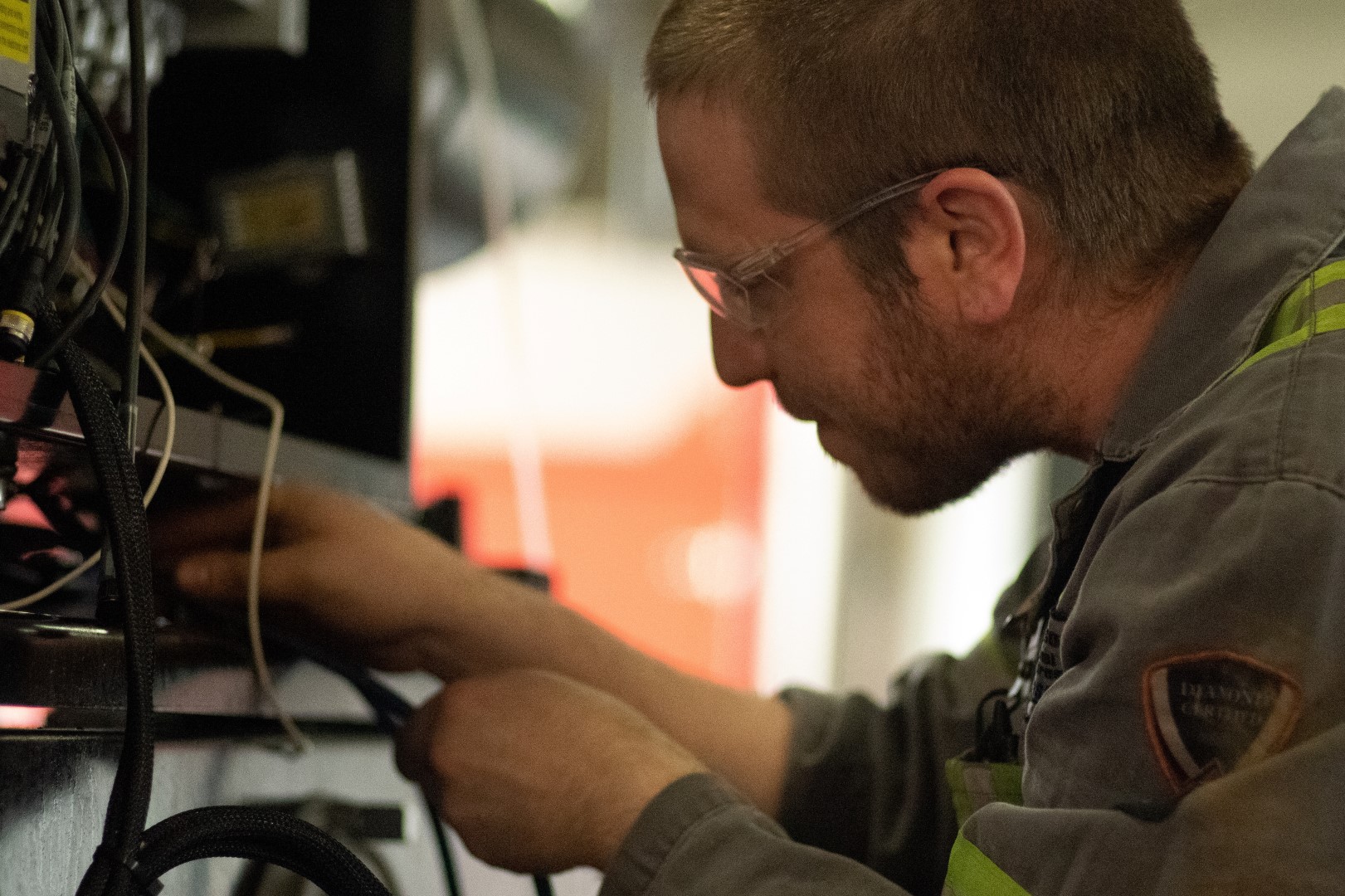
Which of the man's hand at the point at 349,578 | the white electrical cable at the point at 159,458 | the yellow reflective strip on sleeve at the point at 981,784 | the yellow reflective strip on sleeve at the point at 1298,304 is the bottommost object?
the yellow reflective strip on sleeve at the point at 981,784

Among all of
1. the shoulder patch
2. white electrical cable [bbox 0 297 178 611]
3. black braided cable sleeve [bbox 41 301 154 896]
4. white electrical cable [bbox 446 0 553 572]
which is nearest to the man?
the shoulder patch

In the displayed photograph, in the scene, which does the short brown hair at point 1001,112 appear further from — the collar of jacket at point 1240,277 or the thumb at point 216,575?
the thumb at point 216,575

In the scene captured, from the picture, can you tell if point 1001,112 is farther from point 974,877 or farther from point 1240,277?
point 974,877

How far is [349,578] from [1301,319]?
0.61 meters

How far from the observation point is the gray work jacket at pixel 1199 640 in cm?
50

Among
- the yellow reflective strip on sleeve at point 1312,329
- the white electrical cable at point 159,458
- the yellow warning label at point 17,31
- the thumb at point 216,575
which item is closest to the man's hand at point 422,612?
the thumb at point 216,575

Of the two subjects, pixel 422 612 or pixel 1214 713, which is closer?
pixel 1214 713

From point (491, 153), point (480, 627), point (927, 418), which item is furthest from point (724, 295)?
point (491, 153)

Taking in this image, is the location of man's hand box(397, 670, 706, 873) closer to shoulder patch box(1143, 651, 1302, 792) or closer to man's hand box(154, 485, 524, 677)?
man's hand box(154, 485, 524, 677)

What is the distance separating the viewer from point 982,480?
900 millimetres

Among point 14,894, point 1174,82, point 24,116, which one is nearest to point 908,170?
point 1174,82

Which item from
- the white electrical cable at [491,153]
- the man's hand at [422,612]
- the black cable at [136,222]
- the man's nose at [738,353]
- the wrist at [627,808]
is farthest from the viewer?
the white electrical cable at [491,153]

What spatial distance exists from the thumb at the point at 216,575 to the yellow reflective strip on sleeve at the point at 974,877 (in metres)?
0.46

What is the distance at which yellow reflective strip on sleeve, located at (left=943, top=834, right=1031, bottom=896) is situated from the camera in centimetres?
57
